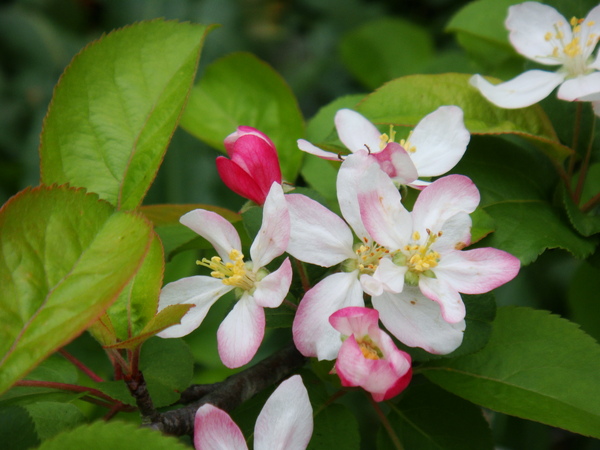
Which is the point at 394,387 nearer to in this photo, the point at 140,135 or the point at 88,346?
the point at 140,135

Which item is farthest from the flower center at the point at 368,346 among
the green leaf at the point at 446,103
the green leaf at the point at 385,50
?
the green leaf at the point at 385,50

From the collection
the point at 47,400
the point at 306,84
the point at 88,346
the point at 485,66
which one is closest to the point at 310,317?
the point at 47,400

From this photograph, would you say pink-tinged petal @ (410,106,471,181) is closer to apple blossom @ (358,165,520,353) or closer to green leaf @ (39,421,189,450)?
apple blossom @ (358,165,520,353)

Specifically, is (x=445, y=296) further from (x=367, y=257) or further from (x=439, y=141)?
(x=439, y=141)

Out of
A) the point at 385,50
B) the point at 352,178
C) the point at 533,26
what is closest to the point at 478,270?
the point at 352,178

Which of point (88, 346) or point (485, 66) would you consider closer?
point (485, 66)

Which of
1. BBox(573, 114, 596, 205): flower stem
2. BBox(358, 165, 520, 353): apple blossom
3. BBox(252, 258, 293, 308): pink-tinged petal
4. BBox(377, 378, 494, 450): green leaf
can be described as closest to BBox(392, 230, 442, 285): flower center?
BBox(358, 165, 520, 353): apple blossom
